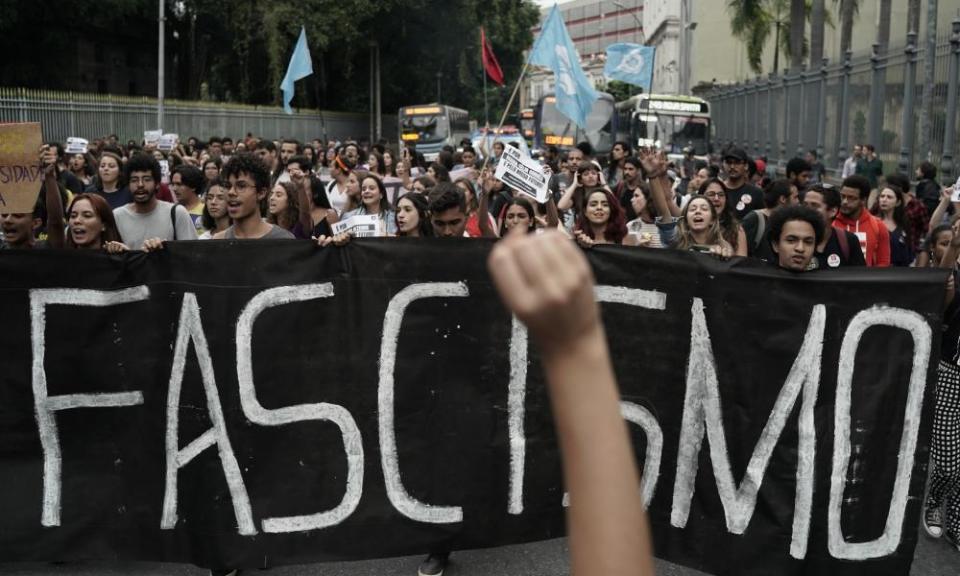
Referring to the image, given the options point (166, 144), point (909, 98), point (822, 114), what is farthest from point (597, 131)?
point (166, 144)

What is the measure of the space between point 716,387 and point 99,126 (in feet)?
78.4

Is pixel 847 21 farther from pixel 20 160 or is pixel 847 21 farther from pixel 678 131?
pixel 20 160

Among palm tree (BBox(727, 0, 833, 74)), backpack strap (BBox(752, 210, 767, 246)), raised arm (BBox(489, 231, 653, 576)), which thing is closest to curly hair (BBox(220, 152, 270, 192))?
backpack strap (BBox(752, 210, 767, 246))

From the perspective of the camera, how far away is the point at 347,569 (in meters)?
4.64

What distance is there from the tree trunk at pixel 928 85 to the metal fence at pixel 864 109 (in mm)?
63

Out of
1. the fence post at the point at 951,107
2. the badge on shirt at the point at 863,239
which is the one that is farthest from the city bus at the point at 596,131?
the badge on shirt at the point at 863,239

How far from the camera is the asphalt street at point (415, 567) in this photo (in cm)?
462

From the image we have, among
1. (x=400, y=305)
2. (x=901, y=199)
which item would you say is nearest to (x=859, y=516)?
(x=400, y=305)

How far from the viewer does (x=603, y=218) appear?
6.45 metres

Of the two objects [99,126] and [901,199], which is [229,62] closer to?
[99,126]

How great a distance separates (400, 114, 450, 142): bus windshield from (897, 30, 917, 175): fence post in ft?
91.4

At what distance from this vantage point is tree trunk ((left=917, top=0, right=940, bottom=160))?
1340cm

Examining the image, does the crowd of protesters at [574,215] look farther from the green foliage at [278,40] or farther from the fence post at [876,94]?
the green foliage at [278,40]

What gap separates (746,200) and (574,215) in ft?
4.51
